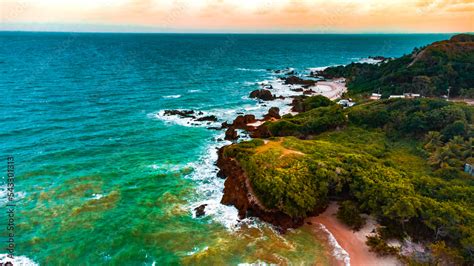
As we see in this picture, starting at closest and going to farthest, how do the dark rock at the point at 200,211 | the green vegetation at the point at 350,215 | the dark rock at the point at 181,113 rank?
the green vegetation at the point at 350,215 < the dark rock at the point at 200,211 < the dark rock at the point at 181,113

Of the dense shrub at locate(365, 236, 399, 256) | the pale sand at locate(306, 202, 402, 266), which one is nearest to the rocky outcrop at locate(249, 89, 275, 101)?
the pale sand at locate(306, 202, 402, 266)

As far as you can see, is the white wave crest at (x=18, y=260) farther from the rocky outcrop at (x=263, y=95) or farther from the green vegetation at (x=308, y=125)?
the rocky outcrop at (x=263, y=95)

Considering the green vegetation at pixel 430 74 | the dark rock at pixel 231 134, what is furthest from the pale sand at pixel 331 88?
the dark rock at pixel 231 134

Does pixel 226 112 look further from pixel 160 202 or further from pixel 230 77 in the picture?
pixel 230 77

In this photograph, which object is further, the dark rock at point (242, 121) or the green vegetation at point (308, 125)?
the dark rock at point (242, 121)

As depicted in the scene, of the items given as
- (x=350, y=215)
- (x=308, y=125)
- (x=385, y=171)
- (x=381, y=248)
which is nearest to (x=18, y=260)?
(x=350, y=215)

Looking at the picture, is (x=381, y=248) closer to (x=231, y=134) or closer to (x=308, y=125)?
(x=308, y=125)

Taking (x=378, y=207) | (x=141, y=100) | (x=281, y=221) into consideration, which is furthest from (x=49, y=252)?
A: (x=141, y=100)
